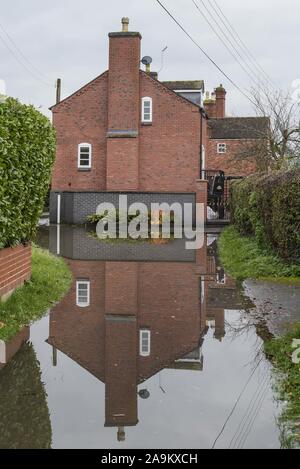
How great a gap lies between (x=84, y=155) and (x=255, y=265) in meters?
18.5

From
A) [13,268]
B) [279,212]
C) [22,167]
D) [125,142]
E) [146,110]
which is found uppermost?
[146,110]

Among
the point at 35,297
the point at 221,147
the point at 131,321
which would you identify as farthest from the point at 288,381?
the point at 221,147

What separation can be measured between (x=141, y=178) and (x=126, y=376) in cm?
2442

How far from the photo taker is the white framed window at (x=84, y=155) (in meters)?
31.0

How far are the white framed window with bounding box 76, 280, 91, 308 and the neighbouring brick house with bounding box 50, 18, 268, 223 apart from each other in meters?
17.1

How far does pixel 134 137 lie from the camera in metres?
30.0

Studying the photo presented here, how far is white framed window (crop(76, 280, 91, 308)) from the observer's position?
10.4 meters

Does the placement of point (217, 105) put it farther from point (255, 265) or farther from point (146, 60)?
point (255, 265)

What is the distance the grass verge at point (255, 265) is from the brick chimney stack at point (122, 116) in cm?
1276

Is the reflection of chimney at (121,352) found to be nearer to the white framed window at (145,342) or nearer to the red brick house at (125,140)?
the white framed window at (145,342)

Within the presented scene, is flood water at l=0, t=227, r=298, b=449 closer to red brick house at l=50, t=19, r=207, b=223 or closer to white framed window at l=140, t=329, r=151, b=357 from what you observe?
white framed window at l=140, t=329, r=151, b=357

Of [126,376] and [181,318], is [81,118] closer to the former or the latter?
[181,318]

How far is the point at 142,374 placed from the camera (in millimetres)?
6578

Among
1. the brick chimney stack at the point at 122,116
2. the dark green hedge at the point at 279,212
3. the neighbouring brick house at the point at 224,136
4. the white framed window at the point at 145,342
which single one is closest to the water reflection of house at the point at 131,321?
the white framed window at the point at 145,342
